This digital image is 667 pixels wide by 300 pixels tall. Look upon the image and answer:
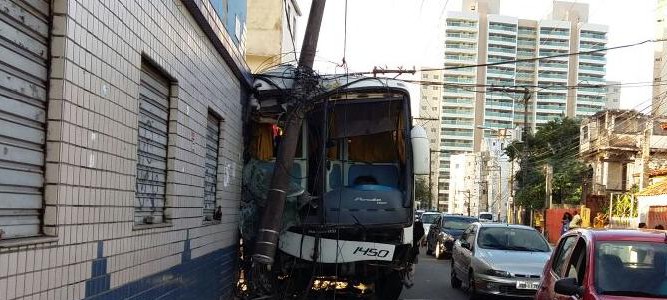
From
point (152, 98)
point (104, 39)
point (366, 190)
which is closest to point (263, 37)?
point (366, 190)

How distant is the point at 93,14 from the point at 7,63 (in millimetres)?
983

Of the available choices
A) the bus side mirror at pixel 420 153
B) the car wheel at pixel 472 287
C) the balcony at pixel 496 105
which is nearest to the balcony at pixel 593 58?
the balcony at pixel 496 105

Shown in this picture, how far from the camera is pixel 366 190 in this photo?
9312 mm

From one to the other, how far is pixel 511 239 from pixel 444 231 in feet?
30.8

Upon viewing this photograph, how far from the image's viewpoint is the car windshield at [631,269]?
18.2 feet

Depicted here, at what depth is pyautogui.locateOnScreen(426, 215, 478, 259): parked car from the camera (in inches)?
868

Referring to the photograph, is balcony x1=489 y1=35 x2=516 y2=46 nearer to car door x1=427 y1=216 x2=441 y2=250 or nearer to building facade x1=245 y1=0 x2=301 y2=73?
car door x1=427 y1=216 x2=441 y2=250

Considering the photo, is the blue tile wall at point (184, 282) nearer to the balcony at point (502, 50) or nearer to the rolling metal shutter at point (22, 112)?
the rolling metal shutter at point (22, 112)

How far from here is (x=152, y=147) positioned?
6062mm

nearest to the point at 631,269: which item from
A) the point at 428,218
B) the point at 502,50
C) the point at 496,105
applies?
the point at 428,218

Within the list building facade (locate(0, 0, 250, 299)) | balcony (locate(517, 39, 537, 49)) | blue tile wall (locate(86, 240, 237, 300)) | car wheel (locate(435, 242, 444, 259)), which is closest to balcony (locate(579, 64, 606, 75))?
balcony (locate(517, 39, 537, 49))

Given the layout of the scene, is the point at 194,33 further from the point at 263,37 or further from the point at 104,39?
the point at 263,37

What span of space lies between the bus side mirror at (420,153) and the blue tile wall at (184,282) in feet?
9.93

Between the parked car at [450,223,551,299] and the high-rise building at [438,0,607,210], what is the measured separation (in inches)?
1153
